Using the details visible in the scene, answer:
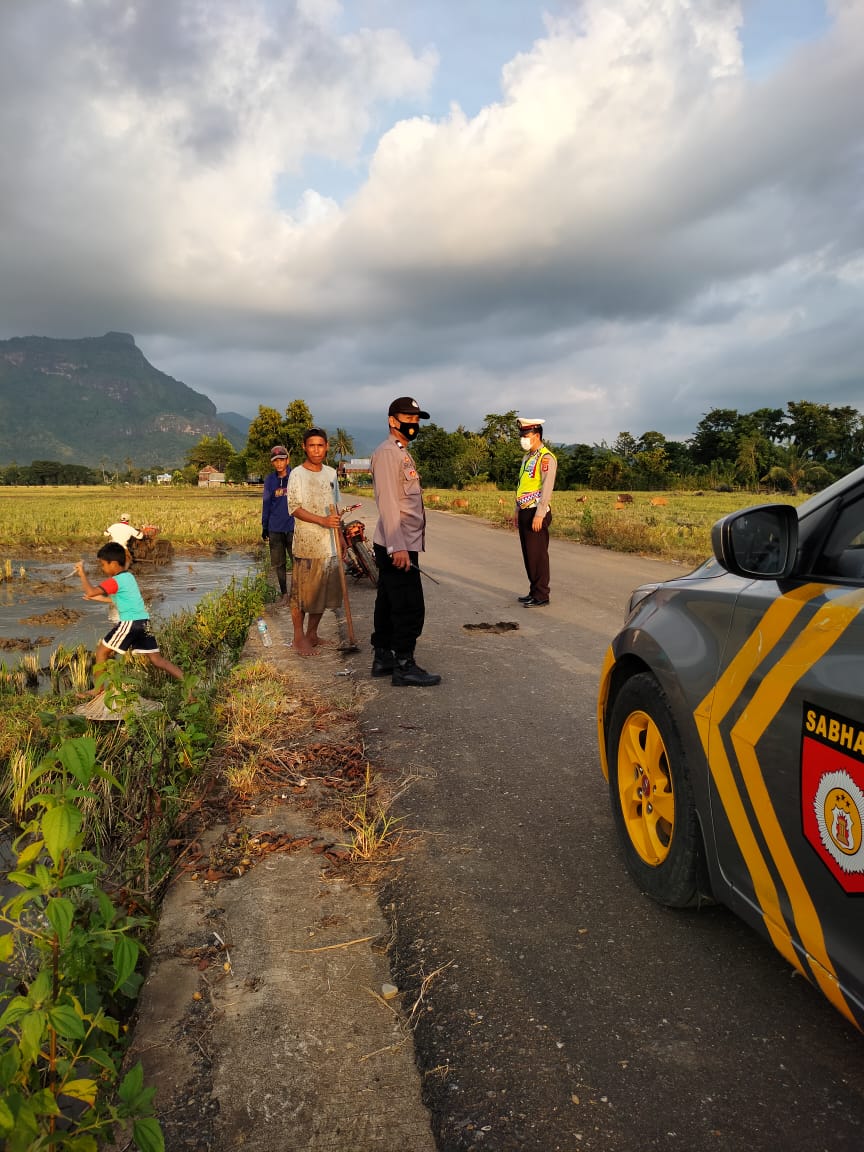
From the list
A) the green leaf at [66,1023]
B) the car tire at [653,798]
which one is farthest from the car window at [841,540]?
the green leaf at [66,1023]

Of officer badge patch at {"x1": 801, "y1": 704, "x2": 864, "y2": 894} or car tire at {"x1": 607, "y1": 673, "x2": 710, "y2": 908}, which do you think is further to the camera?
car tire at {"x1": 607, "y1": 673, "x2": 710, "y2": 908}

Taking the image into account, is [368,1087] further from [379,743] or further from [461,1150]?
[379,743]

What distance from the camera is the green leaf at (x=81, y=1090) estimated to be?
1581 millimetres

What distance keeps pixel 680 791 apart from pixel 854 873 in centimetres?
81

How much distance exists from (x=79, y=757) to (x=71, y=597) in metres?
11.7

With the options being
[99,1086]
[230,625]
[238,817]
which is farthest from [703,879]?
[230,625]

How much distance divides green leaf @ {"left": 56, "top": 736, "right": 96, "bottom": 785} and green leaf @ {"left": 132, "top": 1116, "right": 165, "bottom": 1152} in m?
0.71

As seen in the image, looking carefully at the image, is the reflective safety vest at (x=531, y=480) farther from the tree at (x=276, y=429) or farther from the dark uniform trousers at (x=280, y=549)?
the tree at (x=276, y=429)

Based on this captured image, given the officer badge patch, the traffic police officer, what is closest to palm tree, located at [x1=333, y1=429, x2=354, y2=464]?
the traffic police officer

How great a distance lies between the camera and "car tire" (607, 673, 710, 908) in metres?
2.33

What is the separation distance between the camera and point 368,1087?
6.11ft

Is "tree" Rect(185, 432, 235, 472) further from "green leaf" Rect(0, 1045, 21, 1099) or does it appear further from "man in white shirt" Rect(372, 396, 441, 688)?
"green leaf" Rect(0, 1045, 21, 1099)

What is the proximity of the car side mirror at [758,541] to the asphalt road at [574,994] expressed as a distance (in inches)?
49.9

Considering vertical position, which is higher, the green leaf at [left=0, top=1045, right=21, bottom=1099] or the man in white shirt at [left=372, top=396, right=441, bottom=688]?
the man in white shirt at [left=372, top=396, right=441, bottom=688]
